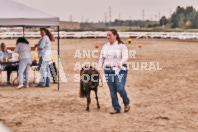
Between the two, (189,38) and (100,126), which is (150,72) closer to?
(100,126)

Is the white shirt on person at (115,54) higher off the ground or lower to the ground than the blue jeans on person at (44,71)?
higher

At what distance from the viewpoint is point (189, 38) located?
4978cm

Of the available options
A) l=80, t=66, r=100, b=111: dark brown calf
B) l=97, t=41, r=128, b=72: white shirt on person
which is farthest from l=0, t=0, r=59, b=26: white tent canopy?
l=97, t=41, r=128, b=72: white shirt on person

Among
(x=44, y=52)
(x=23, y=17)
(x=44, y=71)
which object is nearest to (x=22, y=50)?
(x=44, y=52)

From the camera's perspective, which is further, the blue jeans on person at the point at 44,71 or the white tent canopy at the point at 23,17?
the blue jeans on person at the point at 44,71

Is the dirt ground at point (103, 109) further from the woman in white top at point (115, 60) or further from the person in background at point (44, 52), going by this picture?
the woman in white top at point (115, 60)

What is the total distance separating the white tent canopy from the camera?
33.3 feet

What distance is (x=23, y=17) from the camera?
33.9 ft

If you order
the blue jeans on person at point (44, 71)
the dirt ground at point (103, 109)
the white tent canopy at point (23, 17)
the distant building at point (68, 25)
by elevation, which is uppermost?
the distant building at point (68, 25)

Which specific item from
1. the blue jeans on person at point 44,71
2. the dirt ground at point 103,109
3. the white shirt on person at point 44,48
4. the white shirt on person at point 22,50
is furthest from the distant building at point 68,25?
the dirt ground at point 103,109

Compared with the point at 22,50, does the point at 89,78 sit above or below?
below

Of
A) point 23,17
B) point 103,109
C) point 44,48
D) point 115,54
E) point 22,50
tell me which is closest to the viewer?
point 115,54

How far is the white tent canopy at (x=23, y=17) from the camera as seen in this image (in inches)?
400

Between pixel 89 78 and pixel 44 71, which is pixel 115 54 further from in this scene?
pixel 44 71
